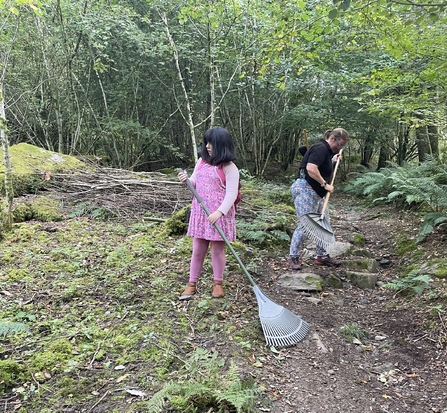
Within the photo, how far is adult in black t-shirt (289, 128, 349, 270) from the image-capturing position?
5086 millimetres

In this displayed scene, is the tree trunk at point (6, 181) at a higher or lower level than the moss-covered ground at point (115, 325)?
higher

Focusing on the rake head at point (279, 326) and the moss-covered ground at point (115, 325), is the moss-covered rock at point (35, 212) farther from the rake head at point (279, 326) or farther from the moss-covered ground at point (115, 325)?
the rake head at point (279, 326)

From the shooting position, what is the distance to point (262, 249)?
6066 millimetres

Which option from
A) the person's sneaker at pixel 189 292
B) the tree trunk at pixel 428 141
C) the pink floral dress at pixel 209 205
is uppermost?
the tree trunk at pixel 428 141

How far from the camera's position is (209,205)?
3914 mm

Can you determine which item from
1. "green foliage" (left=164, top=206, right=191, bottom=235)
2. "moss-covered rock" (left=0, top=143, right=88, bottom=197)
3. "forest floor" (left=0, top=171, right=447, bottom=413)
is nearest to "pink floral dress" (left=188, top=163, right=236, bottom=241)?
"forest floor" (left=0, top=171, right=447, bottom=413)

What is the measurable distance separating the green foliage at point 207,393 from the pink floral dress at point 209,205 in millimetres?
1490

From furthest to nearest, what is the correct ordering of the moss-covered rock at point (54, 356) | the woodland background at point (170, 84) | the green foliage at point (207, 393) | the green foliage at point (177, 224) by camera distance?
the woodland background at point (170, 84), the green foliage at point (177, 224), the moss-covered rock at point (54, 356), the green foliage at point (207, 393)

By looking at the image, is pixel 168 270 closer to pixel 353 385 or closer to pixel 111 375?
pixel 111 375

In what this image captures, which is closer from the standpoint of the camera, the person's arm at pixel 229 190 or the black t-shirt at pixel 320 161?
the person's arm at pixel 229 190

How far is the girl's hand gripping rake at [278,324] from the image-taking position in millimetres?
3427

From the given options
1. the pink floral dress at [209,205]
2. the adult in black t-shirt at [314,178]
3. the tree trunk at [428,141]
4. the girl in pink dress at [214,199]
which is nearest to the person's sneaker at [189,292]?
the girl in pink dress at [214,199]

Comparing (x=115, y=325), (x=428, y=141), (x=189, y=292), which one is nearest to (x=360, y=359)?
(x=189, y=292)

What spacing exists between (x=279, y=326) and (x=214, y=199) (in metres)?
1.47
